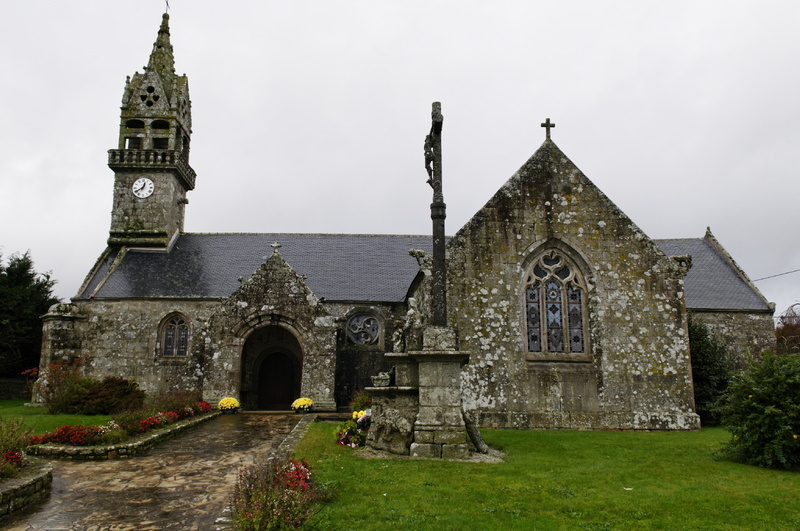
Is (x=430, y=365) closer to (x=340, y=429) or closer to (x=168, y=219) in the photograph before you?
(x=340, y=429)

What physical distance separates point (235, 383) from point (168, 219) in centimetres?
1210

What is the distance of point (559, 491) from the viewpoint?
23.0ft

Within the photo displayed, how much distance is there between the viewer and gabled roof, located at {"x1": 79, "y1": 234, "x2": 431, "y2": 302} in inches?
909

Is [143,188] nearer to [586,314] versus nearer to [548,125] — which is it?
[548,125]

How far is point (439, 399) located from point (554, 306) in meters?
6.26

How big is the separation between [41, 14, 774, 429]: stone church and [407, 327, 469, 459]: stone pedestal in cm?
55

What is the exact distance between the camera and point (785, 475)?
27.1ft

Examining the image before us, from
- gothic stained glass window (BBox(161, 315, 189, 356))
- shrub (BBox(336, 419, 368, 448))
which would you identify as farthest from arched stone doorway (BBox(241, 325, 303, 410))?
shrub (BBox(336, 419, 368, 448))

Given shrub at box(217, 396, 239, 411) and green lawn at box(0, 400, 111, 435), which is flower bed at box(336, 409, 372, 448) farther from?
shrub at box(217, 396, 239, 411)

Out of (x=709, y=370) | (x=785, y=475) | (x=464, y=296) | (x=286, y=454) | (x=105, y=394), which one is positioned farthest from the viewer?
(x=105, y=394)

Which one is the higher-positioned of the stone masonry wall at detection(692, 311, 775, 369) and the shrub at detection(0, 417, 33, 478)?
the stone masonry wall at detection(692, 311, 775, 369)

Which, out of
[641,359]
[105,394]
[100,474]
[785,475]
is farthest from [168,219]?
[785,475]

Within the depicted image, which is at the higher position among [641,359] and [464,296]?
[464,296]

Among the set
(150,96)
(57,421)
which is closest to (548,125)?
(57,421)
